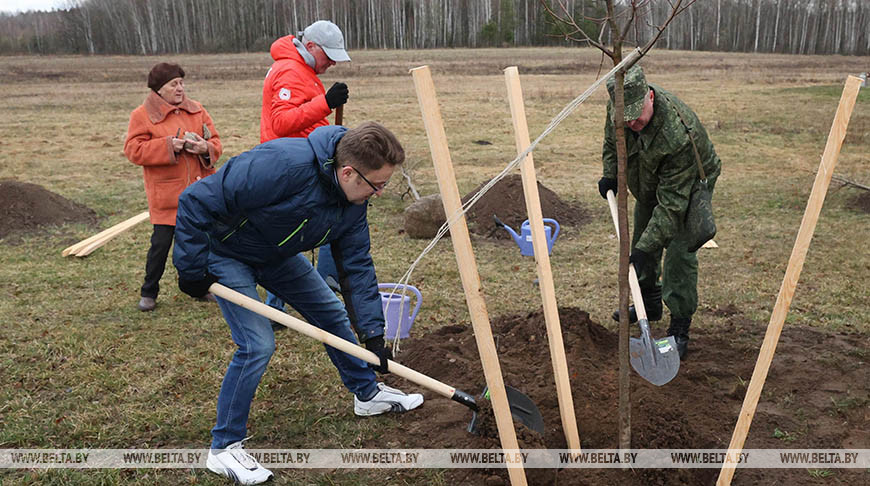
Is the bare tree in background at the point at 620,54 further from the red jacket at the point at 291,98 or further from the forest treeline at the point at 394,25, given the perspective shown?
the forest treeline at the point at 394,25

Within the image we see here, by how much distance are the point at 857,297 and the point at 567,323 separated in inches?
103

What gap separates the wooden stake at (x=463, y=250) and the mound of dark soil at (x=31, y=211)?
22.8 ft

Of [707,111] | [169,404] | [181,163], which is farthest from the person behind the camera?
[707,111]

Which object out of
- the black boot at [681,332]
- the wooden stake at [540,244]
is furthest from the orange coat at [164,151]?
the black boot at [681,332]

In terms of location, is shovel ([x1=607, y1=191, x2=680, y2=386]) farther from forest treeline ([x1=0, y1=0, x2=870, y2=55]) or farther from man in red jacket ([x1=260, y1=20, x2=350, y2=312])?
forest treeline ([x1=0, y1=0, x2=870, y2=55])

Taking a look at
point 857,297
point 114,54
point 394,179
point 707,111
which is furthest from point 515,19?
point 857,297

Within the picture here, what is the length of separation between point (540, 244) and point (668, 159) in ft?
5.11

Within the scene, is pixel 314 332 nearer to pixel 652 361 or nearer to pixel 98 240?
pixel 652 361

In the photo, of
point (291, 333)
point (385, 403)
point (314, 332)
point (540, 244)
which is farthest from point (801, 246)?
point (291, 333)

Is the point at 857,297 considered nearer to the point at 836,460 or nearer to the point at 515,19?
the point at 836,460

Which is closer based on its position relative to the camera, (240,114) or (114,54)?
(240,114)

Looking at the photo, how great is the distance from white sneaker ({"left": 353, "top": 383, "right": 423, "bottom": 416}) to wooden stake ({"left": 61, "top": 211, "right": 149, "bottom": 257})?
4.45 m

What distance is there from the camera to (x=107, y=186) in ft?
32.1

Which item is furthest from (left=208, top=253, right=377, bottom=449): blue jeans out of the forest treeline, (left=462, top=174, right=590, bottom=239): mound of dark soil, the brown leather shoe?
the forest treeline
